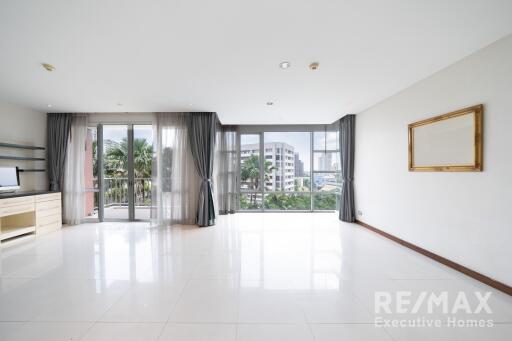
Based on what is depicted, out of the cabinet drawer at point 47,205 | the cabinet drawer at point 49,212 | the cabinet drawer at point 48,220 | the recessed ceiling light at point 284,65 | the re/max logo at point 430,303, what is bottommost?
the re/max logo at point 430,303

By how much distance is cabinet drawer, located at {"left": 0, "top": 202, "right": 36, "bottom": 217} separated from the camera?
324cm

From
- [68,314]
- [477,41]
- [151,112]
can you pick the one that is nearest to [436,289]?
[477,41]

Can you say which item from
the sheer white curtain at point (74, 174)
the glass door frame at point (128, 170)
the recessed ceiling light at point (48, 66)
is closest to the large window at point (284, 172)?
the glass door frame at point (128, 170)

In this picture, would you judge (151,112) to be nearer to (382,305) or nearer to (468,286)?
(382,305)

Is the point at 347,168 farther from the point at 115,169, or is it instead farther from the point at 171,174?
the point at 115,169

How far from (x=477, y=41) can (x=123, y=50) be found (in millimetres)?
3669

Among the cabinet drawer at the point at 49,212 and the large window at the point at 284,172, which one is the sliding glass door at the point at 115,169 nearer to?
the cabinet drawer at the point at 49,212

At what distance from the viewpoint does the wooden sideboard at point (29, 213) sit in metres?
3.35

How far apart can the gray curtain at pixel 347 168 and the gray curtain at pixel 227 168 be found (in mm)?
2784

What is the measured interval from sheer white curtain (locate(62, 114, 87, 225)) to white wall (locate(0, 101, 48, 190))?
0.50 meters

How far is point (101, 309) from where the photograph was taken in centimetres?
177

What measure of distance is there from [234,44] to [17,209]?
14.9ft

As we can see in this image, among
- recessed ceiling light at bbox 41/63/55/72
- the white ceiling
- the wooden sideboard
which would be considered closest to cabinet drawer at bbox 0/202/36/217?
the wooden sideboard

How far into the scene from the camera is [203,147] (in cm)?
450
